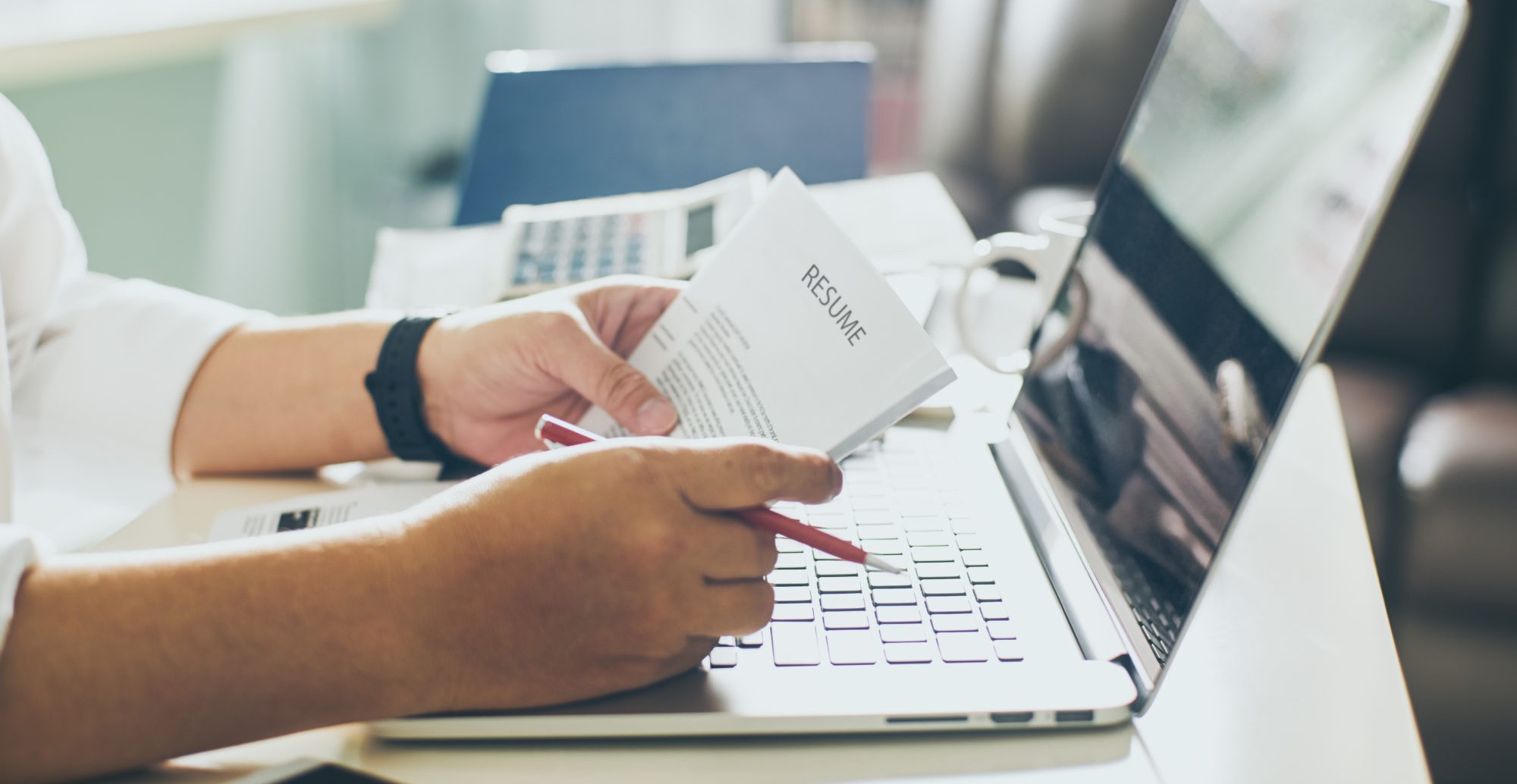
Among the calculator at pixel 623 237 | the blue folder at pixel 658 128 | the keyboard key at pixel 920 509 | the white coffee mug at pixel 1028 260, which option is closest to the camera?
the keyboard key at pixel 920 509

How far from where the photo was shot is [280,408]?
2.21 ft

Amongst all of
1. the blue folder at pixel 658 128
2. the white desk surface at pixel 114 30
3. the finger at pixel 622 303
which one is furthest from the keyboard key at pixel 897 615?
the white desk surface at pixel 114 30

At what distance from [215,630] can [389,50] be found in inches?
75.2

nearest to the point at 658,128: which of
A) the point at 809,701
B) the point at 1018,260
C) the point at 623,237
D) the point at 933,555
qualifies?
the point at 623,237

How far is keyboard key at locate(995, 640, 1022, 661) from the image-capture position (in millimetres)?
476

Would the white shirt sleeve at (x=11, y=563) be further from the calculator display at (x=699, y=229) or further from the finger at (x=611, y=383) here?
the calculator display at (x=699, y=229)

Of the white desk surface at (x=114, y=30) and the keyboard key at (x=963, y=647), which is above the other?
the white desk surface at (x=114, y=30)

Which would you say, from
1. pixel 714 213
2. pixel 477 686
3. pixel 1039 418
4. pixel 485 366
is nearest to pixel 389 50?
pixel 714 213

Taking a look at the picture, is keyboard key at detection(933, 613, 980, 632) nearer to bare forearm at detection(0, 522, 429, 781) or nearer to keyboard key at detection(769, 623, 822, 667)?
keyboard key at detection(769, 623, 822, 667)

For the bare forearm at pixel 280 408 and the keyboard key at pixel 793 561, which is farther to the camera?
the bare forearm at pixel 280 408

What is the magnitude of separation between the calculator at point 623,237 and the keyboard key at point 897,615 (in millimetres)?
421

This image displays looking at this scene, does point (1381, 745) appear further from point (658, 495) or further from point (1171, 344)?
point (658, 495)

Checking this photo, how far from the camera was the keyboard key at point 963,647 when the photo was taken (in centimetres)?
47

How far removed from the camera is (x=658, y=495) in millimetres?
428
